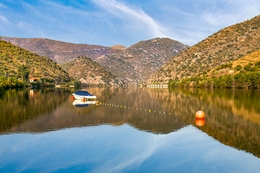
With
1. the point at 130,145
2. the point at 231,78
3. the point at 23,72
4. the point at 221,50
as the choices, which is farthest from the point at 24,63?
the point at 130,145

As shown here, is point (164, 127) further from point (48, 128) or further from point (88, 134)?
point (48, 128)

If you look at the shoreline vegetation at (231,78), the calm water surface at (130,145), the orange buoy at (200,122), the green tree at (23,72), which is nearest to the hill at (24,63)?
the green tree at (23,72)

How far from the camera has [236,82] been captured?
370 feet

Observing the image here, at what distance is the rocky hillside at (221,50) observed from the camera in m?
162

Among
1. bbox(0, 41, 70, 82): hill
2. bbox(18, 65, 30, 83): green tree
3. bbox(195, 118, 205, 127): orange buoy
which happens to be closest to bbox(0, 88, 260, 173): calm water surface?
bbox(195, 118, 205, 127): orange buoy

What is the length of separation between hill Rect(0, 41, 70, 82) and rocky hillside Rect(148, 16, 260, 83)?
75.6 m

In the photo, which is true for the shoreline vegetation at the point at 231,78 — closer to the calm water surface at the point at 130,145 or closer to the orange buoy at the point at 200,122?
the orange buoy at the point at 200,122

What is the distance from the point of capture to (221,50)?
17300 centimetres

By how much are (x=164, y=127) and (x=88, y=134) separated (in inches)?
291

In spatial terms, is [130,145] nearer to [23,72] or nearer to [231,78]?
[231,78]

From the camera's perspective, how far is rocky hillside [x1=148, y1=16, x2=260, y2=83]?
16250 centimetres

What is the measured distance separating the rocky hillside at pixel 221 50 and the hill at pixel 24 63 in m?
75.6

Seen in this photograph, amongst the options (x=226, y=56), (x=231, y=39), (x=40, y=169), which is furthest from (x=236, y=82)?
(x=40, y=169)

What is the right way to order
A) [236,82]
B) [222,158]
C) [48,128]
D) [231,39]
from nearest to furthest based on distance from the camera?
[222,158]
[48,128]
[236,82]
[231,39]
